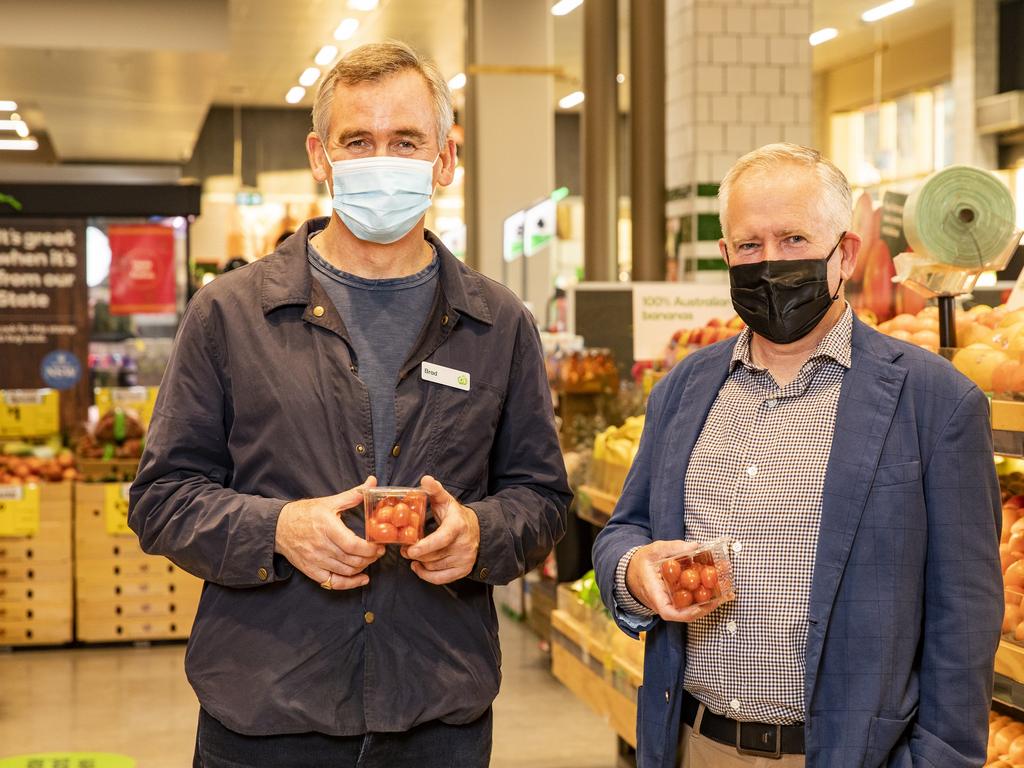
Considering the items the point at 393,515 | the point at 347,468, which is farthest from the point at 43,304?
the point at 393,515

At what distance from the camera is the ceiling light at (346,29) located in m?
15.1

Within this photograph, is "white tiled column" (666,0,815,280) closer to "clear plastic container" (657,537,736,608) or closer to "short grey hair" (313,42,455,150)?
"short grey hair" (313,42,455,150)

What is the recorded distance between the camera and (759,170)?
7.07ft

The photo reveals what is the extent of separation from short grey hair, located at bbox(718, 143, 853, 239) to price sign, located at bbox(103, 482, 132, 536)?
19.1 ft

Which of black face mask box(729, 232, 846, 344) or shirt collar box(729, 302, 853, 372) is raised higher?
black face mask box(729, 232, 846, 344)

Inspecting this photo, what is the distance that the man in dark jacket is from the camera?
79.4 inches

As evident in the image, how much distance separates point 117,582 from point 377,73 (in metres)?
5.97

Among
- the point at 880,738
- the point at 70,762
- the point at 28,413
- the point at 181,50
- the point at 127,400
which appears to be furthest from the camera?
the point at 181,50

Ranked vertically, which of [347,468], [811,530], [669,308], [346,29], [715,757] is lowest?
[715,757]

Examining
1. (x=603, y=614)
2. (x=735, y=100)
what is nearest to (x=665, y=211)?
(x=735, y=100)

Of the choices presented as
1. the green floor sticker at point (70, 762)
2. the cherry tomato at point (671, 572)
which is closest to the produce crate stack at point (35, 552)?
the green floor sticker at point (70, 762)

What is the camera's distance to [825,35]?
56.9 feet

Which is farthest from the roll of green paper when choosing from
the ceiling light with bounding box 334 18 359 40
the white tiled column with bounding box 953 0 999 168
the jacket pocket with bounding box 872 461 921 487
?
the ceiling light with bounding box 334 18 359 40

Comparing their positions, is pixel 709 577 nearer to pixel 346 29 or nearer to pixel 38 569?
pixel 38 569
